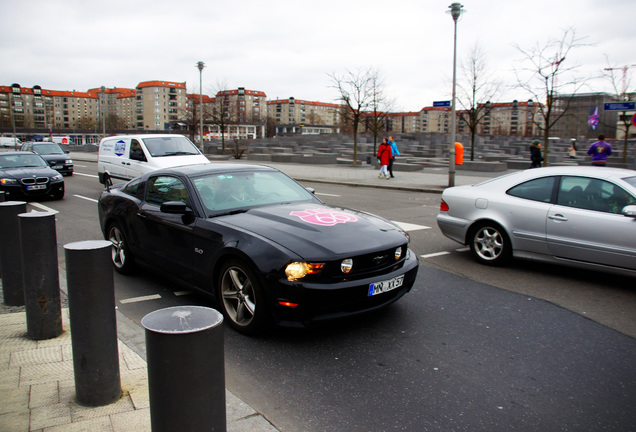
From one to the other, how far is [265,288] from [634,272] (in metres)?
4.39

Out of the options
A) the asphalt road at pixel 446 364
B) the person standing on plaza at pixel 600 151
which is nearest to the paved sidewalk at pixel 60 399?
the asphalt road at pixel 446 364

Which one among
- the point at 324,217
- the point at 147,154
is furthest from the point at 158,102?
the point at 324,217

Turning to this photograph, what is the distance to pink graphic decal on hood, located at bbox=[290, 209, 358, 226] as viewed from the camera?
15.3 ft

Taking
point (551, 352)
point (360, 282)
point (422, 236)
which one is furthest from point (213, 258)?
point (422, 236)

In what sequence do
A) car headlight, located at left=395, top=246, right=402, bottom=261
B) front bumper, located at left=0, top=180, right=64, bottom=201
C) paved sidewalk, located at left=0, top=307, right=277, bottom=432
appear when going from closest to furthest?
1. paved sidewalk, located at left=0, top=307, right=277, bottom=432
2. car headlight, located at left=395, top=246, right=402, bottom=261
3. front bumper, located at left=0, top=180, right=64, bottom=201

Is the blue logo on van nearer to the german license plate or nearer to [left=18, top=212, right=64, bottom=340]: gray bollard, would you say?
[left=18, top=212, right=64, bottom=340]: gray bollard

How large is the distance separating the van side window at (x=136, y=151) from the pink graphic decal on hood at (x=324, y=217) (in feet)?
34.9

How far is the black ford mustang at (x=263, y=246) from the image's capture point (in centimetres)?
398

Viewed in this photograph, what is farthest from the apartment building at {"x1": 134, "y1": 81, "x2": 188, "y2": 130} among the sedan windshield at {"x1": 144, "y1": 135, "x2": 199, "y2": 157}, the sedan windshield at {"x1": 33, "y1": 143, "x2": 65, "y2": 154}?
the sedan windshield at {"x1": 144, "y1": 135, "x2": 199, "y2": 157}

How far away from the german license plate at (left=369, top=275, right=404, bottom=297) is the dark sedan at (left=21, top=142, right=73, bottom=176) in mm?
21926

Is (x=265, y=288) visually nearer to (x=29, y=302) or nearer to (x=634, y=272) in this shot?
(x=29, y=302)

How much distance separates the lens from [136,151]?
583 inches

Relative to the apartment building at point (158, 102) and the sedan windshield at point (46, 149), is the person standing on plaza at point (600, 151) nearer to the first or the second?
the sedan windshield at point (46, 149)

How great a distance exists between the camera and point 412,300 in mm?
5418
